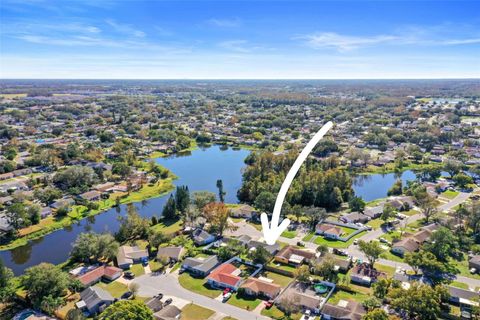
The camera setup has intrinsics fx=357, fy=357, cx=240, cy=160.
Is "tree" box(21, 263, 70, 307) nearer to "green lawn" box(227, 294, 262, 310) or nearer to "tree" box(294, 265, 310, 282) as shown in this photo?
"green lawn" box(227, 294, 262, 310)

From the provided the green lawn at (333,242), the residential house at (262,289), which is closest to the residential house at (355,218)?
the green lawn at (333,242)

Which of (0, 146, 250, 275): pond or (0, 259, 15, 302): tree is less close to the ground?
(0, 259, 15, 302): tree

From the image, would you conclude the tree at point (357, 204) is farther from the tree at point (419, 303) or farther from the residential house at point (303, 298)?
the tree at point (419, 303)

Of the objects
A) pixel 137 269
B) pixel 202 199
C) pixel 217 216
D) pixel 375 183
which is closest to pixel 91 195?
pixel 202 199

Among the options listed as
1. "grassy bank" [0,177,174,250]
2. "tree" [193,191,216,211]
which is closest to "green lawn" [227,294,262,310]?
"tree" [193,191,216,211]

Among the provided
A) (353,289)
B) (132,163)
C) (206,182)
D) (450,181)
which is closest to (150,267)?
(353,289)
